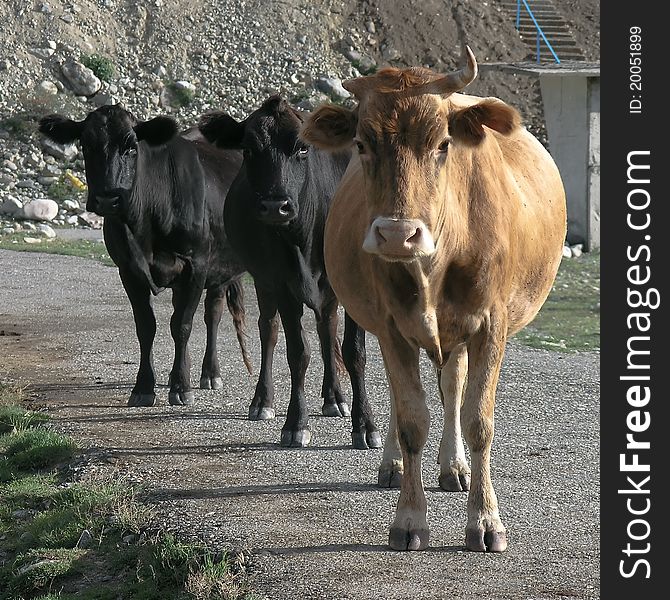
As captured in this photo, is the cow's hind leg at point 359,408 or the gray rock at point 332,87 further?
the gray rock at point 332,87

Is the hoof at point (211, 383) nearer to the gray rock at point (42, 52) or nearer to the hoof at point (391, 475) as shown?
the hoof at point (391, 475)

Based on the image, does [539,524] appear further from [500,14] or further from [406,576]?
[500,14]

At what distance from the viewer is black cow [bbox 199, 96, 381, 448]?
30.5ft

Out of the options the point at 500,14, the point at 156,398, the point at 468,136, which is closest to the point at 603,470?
the point at 468,136

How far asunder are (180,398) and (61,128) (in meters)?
2.49

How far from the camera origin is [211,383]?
1173cm

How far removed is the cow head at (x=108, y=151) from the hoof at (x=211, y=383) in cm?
182

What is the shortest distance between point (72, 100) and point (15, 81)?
65.6 inches

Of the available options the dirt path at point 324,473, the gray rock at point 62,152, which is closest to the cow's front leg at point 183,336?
the dirt path at point 324,473

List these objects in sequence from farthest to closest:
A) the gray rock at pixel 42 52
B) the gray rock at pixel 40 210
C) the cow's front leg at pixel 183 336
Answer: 1. the gray rock at pixel 42 52
2. the gray rock at pixel 40 210
3. the cow's front leg at pixel 183 336

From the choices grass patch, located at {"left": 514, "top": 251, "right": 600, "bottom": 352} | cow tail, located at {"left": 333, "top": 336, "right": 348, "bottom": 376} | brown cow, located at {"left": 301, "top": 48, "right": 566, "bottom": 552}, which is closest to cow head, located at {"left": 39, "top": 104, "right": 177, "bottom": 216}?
cow tail, located at {"left": 333, "top": 336, "right": 348, "bottom": 376}

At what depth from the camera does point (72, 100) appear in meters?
34.2

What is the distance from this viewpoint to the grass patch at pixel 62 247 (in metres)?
22.7

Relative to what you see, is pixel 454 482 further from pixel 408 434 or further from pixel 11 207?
pixel 11 207
